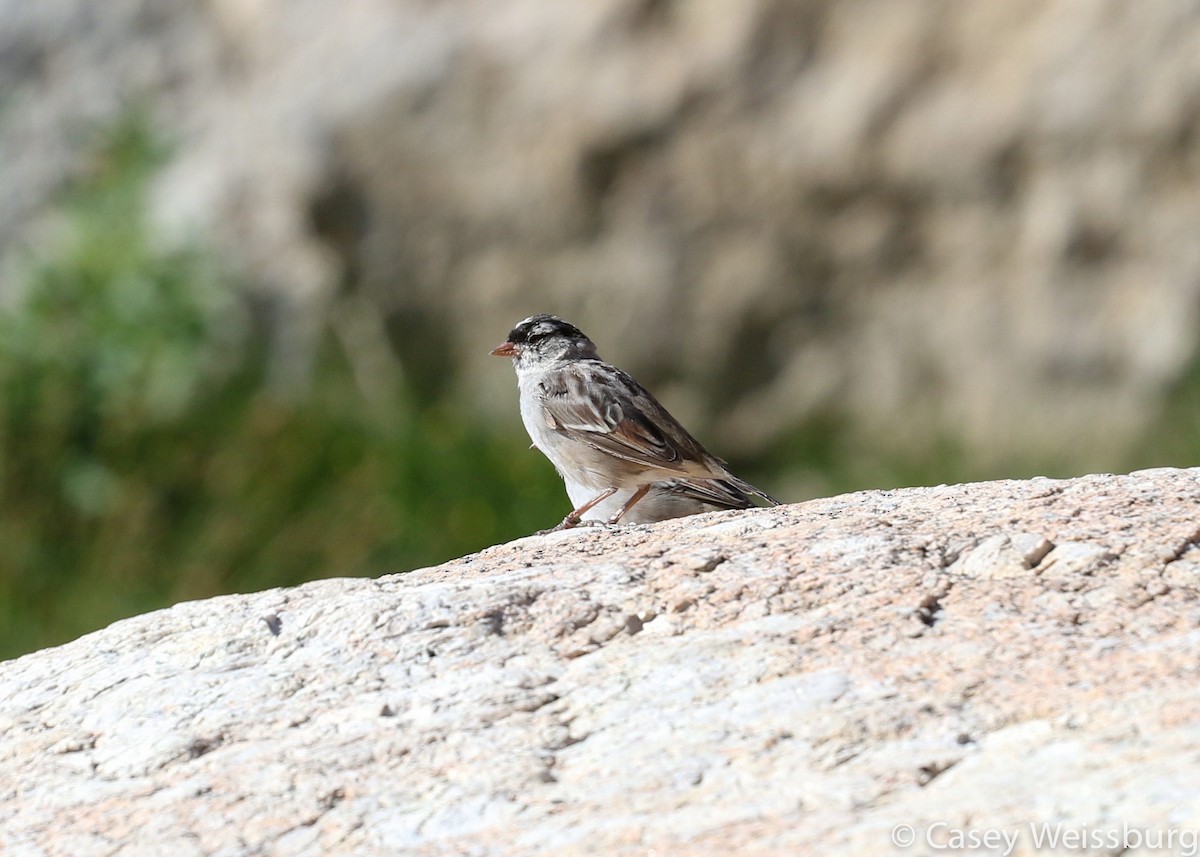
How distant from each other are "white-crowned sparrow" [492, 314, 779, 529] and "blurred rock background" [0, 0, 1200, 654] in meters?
3.79

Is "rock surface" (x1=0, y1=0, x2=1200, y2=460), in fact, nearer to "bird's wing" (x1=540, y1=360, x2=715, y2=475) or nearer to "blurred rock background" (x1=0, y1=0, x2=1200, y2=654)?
"blurred rock background" (x1=0, y1=0, x2=1200, y2=654)

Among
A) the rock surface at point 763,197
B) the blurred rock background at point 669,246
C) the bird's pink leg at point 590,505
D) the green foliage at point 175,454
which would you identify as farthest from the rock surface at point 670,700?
the rock surface at point 763,197

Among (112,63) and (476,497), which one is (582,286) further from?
(112,63)

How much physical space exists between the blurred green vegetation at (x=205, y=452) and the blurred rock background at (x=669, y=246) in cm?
3

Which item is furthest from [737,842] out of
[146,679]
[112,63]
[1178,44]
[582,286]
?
[112,63]

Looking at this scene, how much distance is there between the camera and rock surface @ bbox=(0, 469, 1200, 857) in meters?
2.61

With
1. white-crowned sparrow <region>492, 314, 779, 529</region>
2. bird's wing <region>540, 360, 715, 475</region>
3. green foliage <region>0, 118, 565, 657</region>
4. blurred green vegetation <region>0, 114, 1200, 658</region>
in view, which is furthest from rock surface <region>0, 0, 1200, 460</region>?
bird's wing <region>540, 360, 715, 475</region>

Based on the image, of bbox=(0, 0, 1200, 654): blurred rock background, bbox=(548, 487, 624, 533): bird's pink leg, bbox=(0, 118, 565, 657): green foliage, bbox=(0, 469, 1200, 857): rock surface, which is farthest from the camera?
bbox=(0, 0, 1200, 654): blurred rock background

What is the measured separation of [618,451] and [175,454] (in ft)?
15.4

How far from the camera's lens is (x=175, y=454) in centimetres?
955

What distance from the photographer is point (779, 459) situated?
10.5 meters

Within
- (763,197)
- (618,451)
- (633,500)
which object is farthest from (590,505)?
(763,197)

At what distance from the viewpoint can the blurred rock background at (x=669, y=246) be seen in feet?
32.9

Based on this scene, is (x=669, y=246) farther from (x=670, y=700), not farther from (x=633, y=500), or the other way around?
(x=670, y=700)
